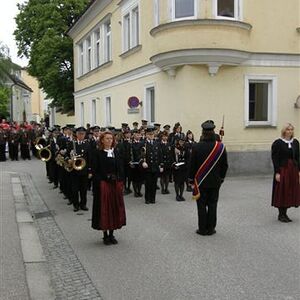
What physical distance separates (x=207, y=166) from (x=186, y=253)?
174cm

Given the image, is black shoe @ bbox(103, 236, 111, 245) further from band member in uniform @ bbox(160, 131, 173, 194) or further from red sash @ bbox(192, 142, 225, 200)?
band member in uniform @ bbox(160, 131, 173, 194)

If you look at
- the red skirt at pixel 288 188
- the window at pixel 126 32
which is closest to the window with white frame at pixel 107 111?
the window at pixel 126 32

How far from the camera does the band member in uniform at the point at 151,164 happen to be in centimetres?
1162

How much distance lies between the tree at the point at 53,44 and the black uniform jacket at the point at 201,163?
27.7 meters

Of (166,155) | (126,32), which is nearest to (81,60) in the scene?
(126,32)

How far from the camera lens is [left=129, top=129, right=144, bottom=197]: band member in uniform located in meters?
12.6

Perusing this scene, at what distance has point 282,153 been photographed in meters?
9.32

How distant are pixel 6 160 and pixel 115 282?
824 inches

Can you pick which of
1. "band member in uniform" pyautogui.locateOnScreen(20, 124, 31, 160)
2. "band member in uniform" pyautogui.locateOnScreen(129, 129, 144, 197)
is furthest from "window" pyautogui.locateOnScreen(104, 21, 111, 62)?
"band member in uniform" pyautogui.locateOnScreen(129, 129, 144, 197)

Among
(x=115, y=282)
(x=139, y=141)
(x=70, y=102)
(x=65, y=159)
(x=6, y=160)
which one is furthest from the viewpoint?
(x=70, y=102)

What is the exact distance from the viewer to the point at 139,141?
1277 cm

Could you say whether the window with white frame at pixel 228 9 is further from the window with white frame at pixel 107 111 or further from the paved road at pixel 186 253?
the window with white frame at pixel 107 111

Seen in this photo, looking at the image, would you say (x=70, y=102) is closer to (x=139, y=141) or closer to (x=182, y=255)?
(x=139, y=141)

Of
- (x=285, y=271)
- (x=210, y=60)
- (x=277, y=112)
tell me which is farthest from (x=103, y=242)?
(x=277, y=112)
